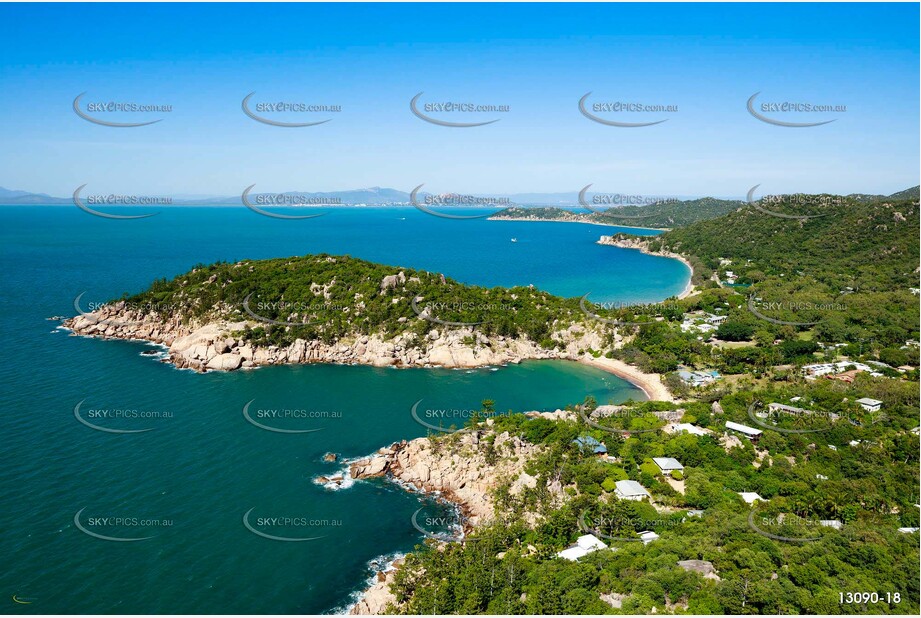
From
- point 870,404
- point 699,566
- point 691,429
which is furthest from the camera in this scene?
point 870,404

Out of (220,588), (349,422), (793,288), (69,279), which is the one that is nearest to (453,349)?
(349,422)

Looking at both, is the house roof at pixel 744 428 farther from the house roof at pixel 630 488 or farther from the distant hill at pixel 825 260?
the distant hill at pixel 825 260

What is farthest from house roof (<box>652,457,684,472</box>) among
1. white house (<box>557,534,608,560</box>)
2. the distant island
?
the distant island

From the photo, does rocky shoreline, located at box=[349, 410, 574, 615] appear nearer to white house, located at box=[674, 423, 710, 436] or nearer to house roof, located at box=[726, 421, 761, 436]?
white house, located at box=[674, 423, 710, 436]

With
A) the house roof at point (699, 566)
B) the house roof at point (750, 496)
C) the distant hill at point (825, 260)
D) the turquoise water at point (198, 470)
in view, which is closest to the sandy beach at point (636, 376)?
the turquoise water at point (198, 470)

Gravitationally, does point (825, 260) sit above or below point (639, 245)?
below

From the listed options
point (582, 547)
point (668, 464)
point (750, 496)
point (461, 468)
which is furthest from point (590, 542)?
point (750, 496)

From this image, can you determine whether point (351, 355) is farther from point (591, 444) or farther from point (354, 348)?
point (591, 444)
